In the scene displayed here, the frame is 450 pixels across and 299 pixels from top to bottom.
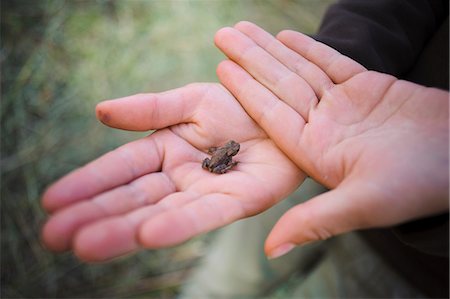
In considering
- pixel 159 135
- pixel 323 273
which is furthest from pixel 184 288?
pixel 159 135

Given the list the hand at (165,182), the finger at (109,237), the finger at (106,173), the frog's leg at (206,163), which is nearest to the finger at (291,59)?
the hand at (165,182)

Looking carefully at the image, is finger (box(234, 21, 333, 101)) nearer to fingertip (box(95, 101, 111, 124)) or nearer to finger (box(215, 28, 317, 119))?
finger (box(215, 28, 317, 119))

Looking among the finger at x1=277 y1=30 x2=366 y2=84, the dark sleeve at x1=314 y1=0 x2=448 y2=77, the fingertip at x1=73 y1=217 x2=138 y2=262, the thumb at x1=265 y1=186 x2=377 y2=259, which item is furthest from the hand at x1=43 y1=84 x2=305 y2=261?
the dark sleeve at x1=314 y1=0 x2=448 y2=77

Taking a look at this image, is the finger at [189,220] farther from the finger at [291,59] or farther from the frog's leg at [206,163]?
the finger at [291,59]

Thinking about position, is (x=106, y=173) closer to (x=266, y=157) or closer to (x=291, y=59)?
(x=266, y=157)

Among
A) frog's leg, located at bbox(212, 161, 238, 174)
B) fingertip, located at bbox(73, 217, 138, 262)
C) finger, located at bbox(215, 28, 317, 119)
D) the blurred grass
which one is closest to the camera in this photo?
fingertip, located at bbox(73, 217, 138, 262)

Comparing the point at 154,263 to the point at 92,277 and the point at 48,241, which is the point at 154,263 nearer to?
the point at 92,277
